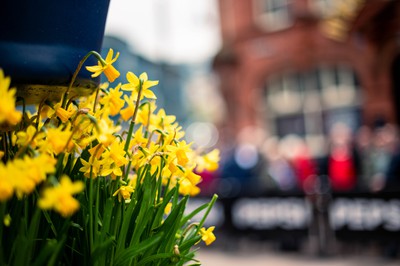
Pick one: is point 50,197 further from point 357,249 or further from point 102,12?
point 357,249

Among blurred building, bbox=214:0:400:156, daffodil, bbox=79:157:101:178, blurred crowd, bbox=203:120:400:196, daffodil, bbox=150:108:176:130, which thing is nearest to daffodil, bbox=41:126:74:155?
daffodil, bbox=79:157:101:178

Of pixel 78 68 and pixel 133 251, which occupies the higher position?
pixel 78 68

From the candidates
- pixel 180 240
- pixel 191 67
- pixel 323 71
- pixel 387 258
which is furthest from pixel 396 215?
pixel 191 67

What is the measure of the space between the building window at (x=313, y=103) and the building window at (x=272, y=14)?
161cm

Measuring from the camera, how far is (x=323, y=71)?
14.8m

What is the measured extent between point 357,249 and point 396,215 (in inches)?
32.2

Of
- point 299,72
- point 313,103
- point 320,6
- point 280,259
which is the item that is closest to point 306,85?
point 299,72

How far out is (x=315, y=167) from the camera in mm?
9289

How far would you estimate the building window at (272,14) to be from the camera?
15409mm

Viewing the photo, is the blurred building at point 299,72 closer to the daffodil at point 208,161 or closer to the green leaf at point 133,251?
the daffodil at point 208,161

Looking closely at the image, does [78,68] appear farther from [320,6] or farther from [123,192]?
[320,6]

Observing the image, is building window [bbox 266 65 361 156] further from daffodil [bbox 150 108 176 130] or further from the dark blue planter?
the dark blue planter

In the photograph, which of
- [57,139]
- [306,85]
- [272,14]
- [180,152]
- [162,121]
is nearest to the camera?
[57,139]

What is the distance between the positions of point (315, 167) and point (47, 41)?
860 cm
